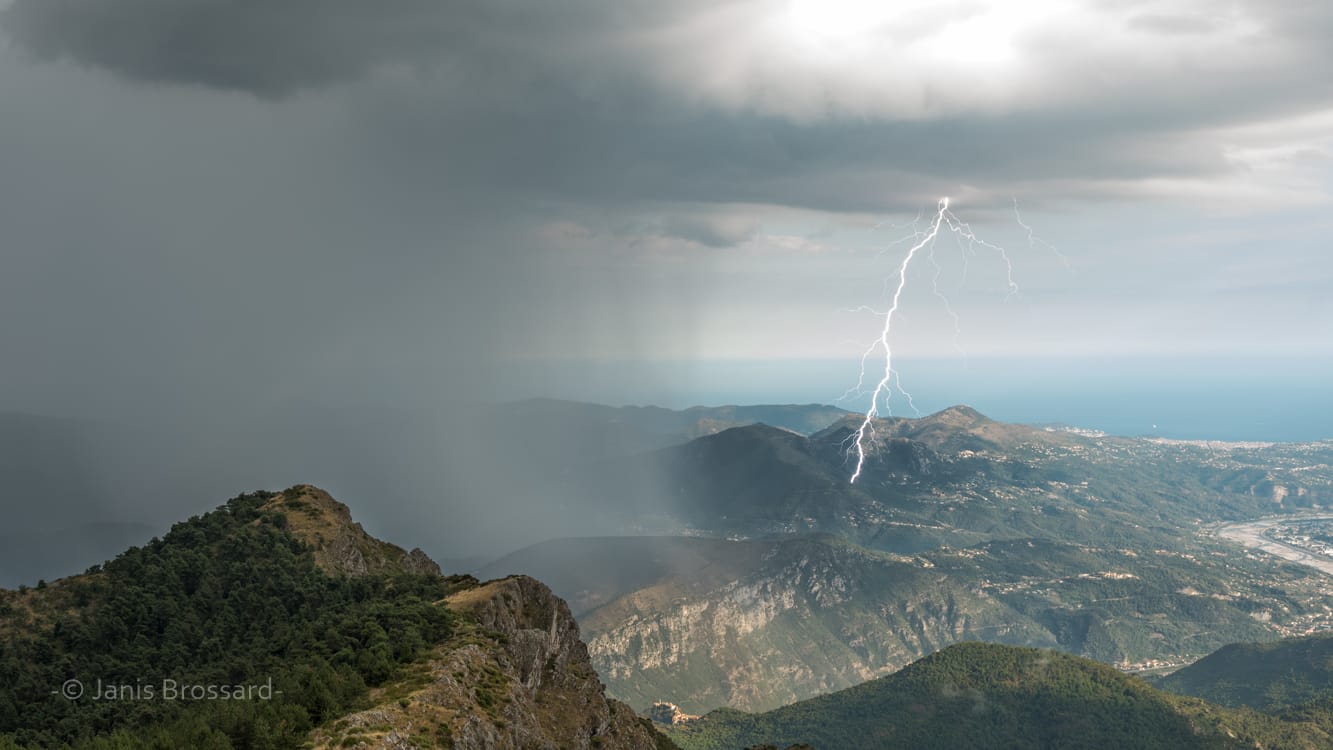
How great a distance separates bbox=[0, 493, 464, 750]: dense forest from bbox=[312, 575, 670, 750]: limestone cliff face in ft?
13.3

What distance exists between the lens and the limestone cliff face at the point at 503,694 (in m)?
59.2

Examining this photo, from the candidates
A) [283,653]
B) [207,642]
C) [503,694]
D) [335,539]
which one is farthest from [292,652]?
[335,539]

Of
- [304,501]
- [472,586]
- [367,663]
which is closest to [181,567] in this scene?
[304,501]

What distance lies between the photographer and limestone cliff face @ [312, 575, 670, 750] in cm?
5922

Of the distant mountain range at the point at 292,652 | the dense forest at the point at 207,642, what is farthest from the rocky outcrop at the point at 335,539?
the dense forest at the point at 207,642

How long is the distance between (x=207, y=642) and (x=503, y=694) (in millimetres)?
44224

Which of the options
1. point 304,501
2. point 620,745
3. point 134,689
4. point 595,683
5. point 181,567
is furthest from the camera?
point 304,501

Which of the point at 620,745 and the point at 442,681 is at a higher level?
the point at 442,681

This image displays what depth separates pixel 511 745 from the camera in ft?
219

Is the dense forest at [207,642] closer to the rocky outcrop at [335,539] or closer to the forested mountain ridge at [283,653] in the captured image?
the forested mountain ridge at [283,653]

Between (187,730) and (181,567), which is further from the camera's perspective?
(181,567)

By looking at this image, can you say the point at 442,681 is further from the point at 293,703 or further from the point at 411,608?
the point at 411,608

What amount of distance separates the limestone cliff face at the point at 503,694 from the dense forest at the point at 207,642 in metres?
4.05

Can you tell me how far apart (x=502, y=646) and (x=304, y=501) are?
68426mm
